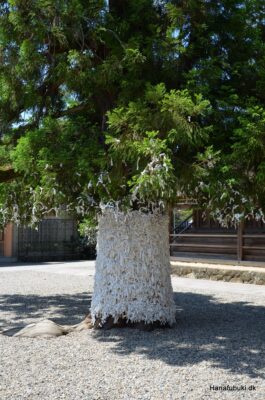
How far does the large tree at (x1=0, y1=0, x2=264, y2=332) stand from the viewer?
5762 mm

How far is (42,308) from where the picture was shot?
957 centimetres

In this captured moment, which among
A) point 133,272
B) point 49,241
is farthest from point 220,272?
point 49,241

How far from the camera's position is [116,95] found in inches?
279

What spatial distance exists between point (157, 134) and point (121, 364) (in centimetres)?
249

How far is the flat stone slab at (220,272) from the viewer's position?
12.6m

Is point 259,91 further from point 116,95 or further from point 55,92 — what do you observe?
point 55,92

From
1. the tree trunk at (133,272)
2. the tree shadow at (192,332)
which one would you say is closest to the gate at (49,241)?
the tree shadow at (192,332)

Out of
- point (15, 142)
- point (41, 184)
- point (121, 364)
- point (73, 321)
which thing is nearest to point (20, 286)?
point (73, 321)

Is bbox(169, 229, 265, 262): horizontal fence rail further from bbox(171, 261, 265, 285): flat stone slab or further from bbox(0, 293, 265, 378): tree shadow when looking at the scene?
bbox(0, 293, 265, 378): tree shadow

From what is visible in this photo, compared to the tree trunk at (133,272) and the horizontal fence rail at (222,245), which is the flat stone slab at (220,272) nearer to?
the horizontal fence rail at (222,245)

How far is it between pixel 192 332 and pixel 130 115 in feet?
10.2

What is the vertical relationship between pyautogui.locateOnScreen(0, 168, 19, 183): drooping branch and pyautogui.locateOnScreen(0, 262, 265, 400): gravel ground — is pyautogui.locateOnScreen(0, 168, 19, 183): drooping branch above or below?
above

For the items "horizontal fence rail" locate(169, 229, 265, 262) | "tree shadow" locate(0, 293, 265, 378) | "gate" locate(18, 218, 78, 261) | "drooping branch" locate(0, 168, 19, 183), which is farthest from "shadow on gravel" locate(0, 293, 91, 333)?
"gate" locate(18, 218, 78, 261)

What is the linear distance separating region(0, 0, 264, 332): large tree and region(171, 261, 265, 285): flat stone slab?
229 inches
